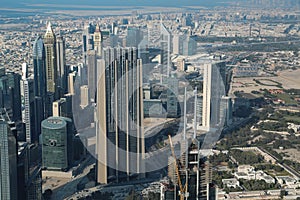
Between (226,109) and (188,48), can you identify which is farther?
(188,48)

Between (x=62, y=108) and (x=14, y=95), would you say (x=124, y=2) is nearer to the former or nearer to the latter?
(x=14, y=95)

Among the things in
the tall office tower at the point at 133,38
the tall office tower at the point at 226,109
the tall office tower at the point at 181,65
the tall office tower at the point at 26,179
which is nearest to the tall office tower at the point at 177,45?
the tall office tower at the point at 181,65

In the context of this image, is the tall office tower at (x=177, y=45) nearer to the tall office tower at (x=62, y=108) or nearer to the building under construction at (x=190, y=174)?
the tall office tower at (x=62, y=108)

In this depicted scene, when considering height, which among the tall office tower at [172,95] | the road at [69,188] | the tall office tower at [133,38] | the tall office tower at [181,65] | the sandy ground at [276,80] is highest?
the tall office tower at [133,38]

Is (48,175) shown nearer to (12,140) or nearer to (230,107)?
(12,140)

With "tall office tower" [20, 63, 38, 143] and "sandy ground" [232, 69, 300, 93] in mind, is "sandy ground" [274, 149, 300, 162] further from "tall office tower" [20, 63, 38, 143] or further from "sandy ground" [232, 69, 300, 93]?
"tall office tower" [20, 63, 38, 143]

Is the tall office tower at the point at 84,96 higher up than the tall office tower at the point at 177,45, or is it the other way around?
the tall office tower at the point at 177,45

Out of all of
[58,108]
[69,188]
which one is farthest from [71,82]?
[69,188]
